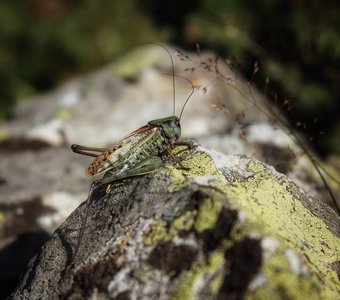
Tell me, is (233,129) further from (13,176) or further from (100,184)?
(100,184)

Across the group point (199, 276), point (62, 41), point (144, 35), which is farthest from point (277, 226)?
point (62, 41)

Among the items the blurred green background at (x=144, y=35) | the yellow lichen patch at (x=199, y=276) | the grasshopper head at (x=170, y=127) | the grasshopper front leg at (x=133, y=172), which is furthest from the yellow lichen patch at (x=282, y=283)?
the blurred green background at (x=144, y=35)

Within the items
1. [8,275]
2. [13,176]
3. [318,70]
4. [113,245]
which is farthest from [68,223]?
[318,70]

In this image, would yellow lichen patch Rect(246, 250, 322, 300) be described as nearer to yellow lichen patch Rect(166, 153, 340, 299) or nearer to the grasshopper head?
yellow lichen patch Rect(166, 153, 340, 299)

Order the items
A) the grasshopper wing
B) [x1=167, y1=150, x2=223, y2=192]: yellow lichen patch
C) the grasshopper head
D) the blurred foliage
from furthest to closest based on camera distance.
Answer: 1. the blurred foliage
2. the grasshopper head
3. the grasshopper wing
4. [x1=167, y1=150, x2=223, y2=192]: yellow lichen patch

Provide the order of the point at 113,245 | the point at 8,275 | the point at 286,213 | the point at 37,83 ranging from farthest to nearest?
the point at 37,83, the point at 8,275, the point at 286,213, the point at 113,245

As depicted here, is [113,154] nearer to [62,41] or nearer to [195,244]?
[195,244]

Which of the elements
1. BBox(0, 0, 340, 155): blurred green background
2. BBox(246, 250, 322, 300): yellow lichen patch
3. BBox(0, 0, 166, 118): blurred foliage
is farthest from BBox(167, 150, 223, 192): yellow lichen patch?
BBox(0, 0, 166, 118): blurred foliage
